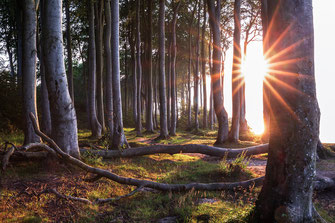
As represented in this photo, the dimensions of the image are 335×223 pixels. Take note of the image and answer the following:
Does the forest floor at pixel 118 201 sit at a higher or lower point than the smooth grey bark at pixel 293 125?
lower

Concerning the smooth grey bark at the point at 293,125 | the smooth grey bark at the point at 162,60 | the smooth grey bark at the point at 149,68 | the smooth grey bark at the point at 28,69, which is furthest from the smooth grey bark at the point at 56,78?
the smooth grey bark at the point at 149,68

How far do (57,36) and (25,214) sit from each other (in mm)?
4593

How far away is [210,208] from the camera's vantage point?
425 centimetres

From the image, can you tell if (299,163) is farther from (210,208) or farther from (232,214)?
(210,208)

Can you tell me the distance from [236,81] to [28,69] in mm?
11096

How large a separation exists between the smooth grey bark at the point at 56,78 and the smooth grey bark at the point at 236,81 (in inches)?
391

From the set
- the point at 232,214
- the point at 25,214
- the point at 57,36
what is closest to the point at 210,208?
the point at 232,214

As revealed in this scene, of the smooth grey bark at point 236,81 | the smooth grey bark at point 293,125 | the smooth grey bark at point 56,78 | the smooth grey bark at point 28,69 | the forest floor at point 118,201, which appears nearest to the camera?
the smooth grey bark at point 293,125

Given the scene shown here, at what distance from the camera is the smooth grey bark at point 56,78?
20.1 feet

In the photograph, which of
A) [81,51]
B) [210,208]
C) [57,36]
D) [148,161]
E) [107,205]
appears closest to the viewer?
[210,208]

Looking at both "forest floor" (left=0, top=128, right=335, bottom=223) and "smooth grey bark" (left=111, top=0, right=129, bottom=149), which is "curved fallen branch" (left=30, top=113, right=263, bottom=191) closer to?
"forest floor" (left=0, top=128, right=335, bottom=223)

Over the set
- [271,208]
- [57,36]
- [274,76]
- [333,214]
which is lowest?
[333,214]

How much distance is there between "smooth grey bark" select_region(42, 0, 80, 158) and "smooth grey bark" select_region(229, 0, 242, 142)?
9.94 meters

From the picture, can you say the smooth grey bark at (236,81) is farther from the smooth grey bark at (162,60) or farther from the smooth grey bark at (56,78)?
the smooth grey bark at (56,78)
